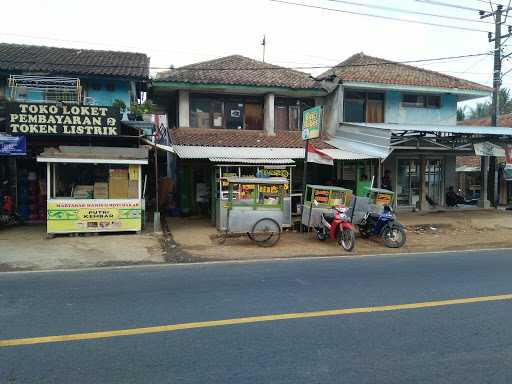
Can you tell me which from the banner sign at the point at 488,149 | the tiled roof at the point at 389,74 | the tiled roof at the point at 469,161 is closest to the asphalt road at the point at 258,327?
the banner sign at the point at 488,149

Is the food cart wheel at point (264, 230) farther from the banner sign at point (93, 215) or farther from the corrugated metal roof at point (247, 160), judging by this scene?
the banner sign at point (93, 215)

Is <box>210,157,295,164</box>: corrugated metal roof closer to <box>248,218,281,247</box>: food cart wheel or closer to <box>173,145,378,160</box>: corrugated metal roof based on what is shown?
<box>173,145,378,160</box>: corrugated metal roof

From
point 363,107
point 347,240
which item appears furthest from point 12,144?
point 363,107

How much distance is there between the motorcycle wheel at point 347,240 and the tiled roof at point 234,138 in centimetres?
675

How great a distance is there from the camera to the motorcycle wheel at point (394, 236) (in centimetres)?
1130

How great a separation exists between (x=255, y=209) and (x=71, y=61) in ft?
32.0

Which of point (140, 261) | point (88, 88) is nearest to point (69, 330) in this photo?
point (140, 261)

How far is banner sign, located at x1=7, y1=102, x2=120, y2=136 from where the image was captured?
1180 cm

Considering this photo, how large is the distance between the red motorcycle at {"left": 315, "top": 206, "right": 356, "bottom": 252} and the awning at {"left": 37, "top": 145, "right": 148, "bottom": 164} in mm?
5270

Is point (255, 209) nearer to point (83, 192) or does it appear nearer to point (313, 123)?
point (313, 123)

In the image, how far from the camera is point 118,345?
436cm

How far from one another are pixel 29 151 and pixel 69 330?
454 inches

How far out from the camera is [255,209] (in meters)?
11.2

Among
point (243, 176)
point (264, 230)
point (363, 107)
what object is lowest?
point (264, 230)
